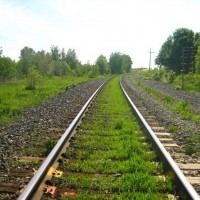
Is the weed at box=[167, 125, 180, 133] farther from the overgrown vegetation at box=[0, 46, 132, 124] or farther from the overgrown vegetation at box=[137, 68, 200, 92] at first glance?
the overgrown vegetation at box=[137, 68, 200, 92]

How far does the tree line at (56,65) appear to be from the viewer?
6550cm

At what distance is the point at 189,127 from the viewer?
8.73m

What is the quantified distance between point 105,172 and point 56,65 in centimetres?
11466

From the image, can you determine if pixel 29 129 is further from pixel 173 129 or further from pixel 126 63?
pixel 126 63

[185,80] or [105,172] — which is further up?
[185,80]

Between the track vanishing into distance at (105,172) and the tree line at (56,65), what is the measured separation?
65.4 feet

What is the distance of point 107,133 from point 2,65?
5742cm

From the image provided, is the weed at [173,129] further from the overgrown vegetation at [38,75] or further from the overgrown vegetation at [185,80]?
the overgrown vegetation at [185,80]

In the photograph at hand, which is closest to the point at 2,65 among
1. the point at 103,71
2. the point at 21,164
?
the point at 103,71

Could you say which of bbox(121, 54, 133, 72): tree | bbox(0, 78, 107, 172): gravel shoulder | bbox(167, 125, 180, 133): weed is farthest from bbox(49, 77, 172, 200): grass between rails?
bbox(121, 54, 133, 72): tree

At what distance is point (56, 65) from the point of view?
385ft

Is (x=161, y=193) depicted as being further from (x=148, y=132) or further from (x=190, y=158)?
(x=148, y=132)

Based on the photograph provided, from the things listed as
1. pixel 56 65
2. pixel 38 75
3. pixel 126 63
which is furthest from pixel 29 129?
pixel 126 63

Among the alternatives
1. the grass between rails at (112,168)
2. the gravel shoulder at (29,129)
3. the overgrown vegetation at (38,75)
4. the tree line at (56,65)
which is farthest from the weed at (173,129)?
the tree line at (56,65)
